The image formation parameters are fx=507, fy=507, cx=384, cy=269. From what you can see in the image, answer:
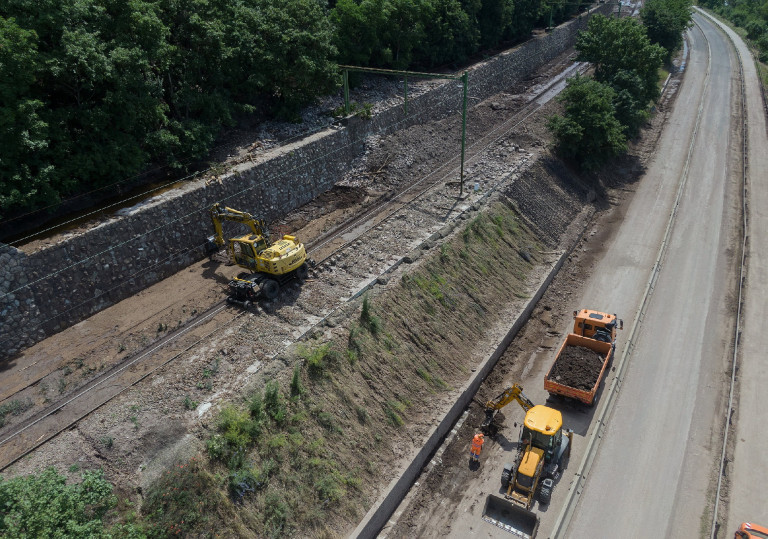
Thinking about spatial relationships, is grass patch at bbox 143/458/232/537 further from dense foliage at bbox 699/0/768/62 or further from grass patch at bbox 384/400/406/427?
dense foliage at bbox 699/0/768/62

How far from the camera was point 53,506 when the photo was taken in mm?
13102

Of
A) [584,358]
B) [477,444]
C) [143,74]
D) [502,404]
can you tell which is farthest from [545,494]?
[143,74]

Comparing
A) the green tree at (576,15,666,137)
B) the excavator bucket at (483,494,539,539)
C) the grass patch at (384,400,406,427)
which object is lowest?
the excavator bucket at (483,494,539,539)

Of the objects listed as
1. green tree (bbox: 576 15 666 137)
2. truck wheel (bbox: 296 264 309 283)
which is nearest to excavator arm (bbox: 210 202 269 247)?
truck wheel (bbox: 296 264 309 283)

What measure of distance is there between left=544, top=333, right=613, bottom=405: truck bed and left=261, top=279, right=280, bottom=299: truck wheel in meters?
13.1

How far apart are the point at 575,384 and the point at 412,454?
8.16m

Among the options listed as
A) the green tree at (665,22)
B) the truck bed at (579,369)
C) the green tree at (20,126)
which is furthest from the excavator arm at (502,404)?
the green tree at (665,22)

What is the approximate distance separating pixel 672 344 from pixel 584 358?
21.9 feet

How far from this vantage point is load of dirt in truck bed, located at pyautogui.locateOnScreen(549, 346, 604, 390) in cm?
2284

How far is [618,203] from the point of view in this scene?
42938 mm

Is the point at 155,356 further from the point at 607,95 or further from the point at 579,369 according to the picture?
the point at 607,95

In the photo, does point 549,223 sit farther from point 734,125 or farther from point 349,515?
point 734,125

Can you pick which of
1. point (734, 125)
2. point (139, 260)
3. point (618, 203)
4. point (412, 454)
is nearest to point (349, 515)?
point (412, 454)

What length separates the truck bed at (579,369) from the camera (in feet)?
72.9
